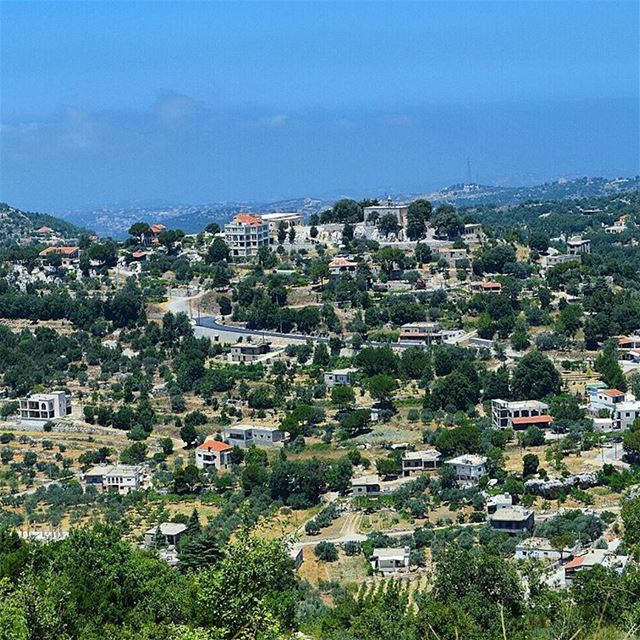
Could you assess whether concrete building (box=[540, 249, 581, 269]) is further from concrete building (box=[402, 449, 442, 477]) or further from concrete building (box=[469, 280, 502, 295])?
concrete building (box=[402, 449, 442, 477])

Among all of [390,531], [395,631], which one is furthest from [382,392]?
[395,631]

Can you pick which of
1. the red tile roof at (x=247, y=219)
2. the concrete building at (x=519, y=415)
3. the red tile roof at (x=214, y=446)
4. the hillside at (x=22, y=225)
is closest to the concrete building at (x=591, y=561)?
the concrete building at (x=519, y=415)

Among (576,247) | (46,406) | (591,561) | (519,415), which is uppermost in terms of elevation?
(576,247)

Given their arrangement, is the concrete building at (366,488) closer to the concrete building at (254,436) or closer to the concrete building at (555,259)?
the concrete building at (254,436)

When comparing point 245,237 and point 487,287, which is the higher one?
point 245,237

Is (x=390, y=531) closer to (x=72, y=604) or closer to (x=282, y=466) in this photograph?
(x=282, y=466)

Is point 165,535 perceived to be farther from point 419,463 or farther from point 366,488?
point 419,463

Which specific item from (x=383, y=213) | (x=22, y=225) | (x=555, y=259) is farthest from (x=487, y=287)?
(x=22, y=225)
